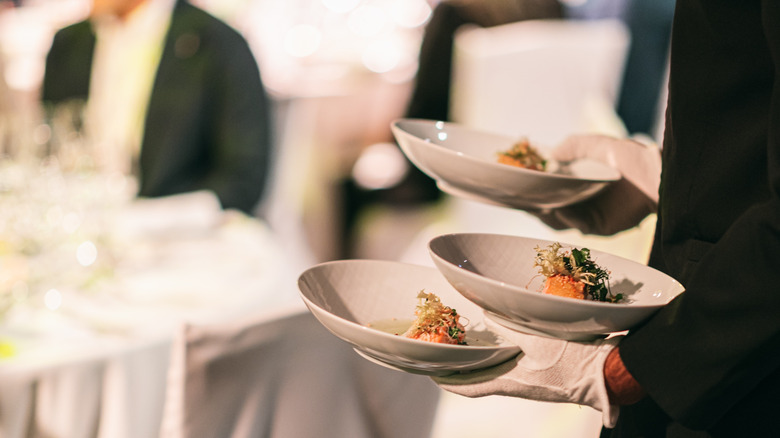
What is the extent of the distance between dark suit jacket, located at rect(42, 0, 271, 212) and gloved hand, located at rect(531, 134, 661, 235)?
171cm

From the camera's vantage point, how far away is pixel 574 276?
804 millimetres

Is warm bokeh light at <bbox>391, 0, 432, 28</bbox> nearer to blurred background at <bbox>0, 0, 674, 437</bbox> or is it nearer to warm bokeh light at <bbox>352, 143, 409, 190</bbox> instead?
blurred background at <bbox>0, 0, 674, 437</bbox>

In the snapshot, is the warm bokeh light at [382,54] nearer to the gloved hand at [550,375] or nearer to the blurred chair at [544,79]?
the blurred chair at [544,79]

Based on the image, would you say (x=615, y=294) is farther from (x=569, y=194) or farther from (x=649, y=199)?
(x=649, y=199)

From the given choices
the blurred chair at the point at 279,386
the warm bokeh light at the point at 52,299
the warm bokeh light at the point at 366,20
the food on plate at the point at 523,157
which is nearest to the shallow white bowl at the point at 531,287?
the food on plate at the point at 523,157

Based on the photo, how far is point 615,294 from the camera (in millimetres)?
865

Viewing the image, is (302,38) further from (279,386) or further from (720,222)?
(720,222)

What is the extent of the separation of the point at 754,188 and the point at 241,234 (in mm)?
1445

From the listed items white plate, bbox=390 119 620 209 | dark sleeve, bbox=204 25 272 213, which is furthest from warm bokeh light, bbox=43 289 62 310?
dark sleeve, bbox=204 25 272 213

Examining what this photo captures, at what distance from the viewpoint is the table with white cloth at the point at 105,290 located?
1271 mm

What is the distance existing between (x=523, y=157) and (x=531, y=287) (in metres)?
0.31

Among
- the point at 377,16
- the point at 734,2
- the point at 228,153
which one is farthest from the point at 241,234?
the point at 377,16

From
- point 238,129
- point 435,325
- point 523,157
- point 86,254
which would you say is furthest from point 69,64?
point 435,325

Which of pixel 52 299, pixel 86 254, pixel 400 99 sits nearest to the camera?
pixel 52 299
